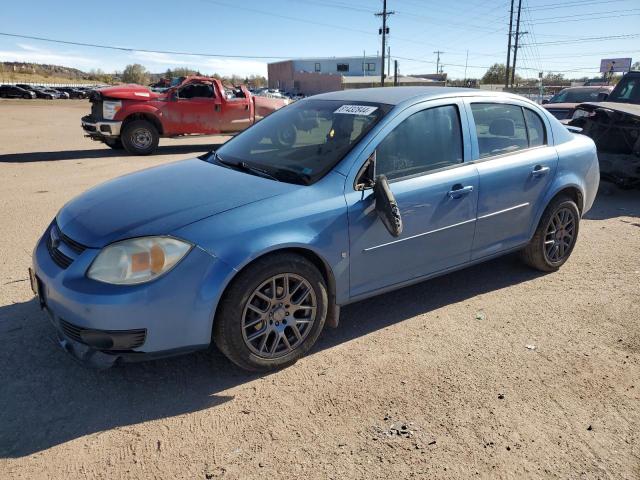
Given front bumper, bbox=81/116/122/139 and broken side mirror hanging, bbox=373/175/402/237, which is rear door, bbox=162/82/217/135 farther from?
broken side mirror hanging, bbox=373/175/402/237

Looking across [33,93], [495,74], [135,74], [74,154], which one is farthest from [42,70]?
[74,154]

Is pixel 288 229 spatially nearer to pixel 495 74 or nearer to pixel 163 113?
pixel 163 113

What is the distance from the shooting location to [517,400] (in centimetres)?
285

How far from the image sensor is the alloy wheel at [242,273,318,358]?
292 centimetres

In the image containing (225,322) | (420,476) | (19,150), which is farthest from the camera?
(19,150)

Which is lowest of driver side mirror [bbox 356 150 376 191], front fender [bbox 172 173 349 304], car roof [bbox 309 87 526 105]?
front fender [bbox 172 173 349 304]

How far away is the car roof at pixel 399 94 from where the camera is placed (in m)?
3.72

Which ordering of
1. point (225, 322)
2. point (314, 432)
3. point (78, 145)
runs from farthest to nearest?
point (78, 145) → point (225, 322) → point (314, 432)

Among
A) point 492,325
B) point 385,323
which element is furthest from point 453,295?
point 385,323

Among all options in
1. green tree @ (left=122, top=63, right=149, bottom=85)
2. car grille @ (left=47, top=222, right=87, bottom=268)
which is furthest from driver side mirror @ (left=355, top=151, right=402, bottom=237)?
green tree @ (left=122, top=63, right=149, bottom=85)

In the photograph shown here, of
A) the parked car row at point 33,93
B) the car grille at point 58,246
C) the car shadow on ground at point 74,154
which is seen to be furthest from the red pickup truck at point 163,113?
the parked car row at point 33,93

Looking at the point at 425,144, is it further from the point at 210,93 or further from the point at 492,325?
the point at 210,93

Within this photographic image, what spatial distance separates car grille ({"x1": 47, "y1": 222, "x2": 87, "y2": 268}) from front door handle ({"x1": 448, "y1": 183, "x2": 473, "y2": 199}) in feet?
7.99

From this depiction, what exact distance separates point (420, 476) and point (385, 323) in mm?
1525
